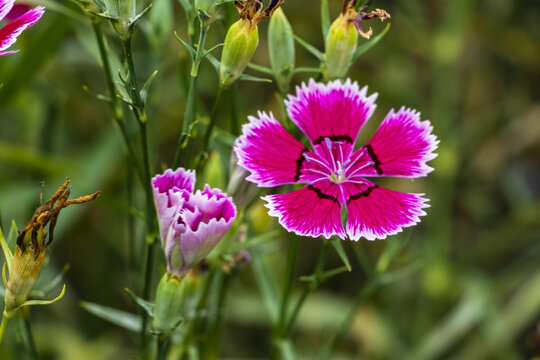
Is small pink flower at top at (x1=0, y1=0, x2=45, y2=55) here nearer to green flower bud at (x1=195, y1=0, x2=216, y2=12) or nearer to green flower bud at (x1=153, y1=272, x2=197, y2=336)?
green flower bud at (x1=195, y1=0, x2=216, y2=12)

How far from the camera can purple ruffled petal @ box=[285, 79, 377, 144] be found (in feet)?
2.48

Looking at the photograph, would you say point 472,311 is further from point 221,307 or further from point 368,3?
point 368,3

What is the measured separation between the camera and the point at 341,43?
729 mm

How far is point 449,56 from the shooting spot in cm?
159

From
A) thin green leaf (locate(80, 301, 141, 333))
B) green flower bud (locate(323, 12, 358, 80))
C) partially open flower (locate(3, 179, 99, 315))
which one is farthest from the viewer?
thin green leaf (locate(80, 301, 141, 333))

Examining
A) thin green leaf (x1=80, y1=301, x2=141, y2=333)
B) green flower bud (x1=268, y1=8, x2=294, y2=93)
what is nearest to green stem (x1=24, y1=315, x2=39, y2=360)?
thin green leaf (x1=80, y1=301, x2=141, y2=333)

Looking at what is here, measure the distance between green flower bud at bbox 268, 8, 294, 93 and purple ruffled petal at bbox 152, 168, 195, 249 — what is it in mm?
188

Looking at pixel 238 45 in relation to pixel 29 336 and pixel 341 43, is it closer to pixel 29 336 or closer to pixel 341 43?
pixel 341 43

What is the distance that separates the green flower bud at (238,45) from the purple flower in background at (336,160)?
0.06 metres

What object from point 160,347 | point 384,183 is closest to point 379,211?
point 160,347

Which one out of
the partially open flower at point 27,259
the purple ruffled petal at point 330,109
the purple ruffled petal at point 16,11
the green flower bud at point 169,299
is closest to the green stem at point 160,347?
the green flower bud at point 169,299

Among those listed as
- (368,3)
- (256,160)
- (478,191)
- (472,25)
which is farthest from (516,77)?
(256,160)

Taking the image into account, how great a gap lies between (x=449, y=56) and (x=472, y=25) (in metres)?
0.22

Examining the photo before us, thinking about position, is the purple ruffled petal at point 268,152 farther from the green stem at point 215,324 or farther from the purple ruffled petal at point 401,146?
the green stem at point 215,324
